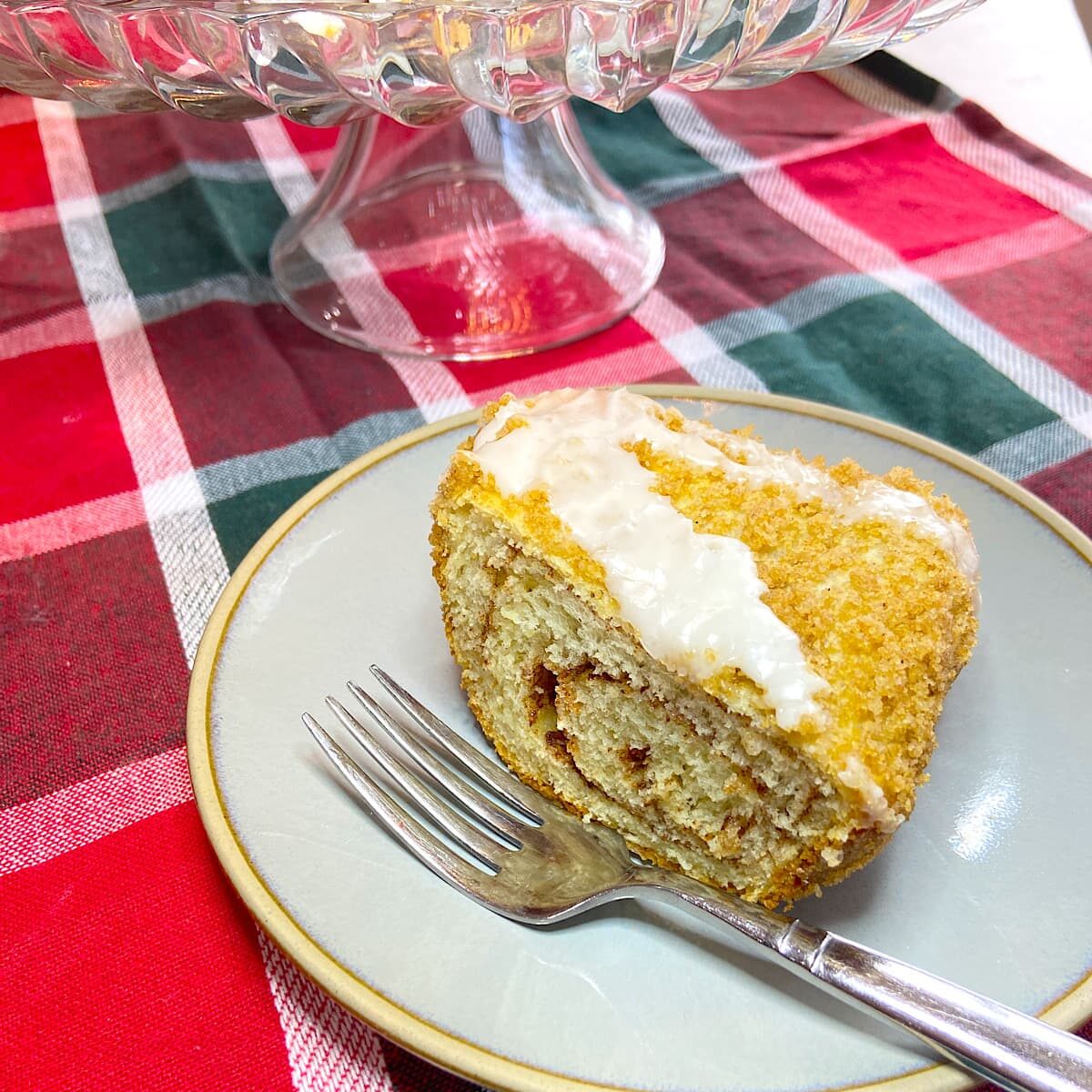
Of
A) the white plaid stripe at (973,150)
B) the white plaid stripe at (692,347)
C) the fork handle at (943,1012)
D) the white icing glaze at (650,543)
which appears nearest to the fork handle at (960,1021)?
the fork handle at (943,1012)

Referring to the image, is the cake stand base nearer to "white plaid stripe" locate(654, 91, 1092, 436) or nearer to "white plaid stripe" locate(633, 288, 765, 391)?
"white plaid stripe" locate(633, 288, 765, 391)

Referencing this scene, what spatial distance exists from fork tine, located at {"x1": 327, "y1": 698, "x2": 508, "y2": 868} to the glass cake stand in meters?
0.49

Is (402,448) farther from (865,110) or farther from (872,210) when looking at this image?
(865,110)

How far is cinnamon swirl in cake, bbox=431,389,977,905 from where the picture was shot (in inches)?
26.1

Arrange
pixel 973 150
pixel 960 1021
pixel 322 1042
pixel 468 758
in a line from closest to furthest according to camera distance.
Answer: pixel 960 1021 < pixel 322 1042 < pixel 468 758 < pixel 973 150

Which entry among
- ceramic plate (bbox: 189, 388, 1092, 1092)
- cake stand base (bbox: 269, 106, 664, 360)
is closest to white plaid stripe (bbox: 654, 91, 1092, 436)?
cake stand base (bbox: 269, 106, 664, 360)

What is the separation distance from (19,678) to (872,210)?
3.94ft

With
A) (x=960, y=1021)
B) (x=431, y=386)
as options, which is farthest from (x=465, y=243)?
(x=960, y=1021)

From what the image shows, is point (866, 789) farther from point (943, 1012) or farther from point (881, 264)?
point (881, 264)

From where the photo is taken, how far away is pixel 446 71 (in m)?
0.86

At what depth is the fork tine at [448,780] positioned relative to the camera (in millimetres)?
768

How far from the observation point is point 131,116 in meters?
1.74

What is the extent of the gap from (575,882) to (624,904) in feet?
0.11

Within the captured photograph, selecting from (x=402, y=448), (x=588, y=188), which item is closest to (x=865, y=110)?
(x=588, y=188)
